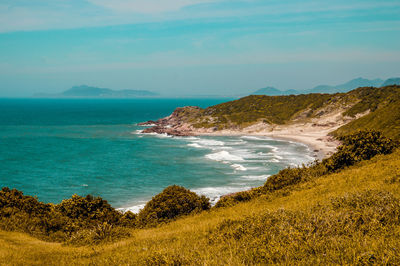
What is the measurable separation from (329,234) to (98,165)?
2603 inches

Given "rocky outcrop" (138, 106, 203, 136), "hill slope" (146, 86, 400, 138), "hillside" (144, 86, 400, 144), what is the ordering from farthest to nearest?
"rocky outcrop" (138, 106, 203, 136) < "hill slope" (146, 86, 400, 138) < "hillside" (144, 86, 400, 144)

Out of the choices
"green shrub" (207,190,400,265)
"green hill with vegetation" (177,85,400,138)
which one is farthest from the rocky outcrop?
"green shrub" (207,190,400,265)

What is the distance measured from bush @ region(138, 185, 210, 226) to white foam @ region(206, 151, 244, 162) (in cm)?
4831

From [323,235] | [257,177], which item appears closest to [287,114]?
[257,177]

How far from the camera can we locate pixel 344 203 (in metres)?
12.2

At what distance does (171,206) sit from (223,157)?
52760 mm

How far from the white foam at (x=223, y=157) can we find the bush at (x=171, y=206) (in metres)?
48.3

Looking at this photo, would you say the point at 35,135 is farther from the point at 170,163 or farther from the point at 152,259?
the point at 152,259

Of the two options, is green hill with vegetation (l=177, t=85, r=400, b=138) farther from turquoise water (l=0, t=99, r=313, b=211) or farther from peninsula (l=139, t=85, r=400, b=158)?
turquoise water (l=0, t=99, r=313, b=211)

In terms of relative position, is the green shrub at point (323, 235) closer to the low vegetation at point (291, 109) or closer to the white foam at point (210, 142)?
the white foam at point (210, 142)

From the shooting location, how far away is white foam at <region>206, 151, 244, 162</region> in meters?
72.6

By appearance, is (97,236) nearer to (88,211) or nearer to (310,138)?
(88,211)

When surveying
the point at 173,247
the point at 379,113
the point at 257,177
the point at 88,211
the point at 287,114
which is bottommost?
the point at 257,177

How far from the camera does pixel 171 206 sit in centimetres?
2297
